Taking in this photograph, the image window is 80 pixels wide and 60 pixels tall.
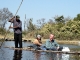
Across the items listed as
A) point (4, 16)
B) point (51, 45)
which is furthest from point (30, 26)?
point (51, 45)

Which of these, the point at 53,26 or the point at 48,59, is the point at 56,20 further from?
the point at 48,59

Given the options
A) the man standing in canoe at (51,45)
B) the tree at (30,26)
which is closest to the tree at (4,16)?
the tree at (30,26)

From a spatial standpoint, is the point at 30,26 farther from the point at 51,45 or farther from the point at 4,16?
the point at 51,45

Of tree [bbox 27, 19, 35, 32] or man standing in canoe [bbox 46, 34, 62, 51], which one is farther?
tree [bbox 27, 19, 35, 32]

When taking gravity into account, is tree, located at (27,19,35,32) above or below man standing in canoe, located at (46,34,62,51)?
above

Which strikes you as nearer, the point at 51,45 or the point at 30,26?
the point at 51,45

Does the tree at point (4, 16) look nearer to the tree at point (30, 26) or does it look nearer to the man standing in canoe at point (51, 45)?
the tree at point (30, 26)

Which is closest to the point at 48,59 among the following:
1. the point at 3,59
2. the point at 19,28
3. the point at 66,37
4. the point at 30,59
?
the point at 30,59

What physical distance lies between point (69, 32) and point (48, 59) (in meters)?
42.1

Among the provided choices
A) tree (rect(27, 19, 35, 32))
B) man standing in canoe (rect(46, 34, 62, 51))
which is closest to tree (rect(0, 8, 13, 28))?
tree (rect(27, 19, 35, 32))

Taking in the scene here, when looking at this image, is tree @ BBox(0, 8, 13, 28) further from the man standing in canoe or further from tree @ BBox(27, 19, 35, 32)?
the man standing in canoe

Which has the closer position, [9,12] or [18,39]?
[18,39]

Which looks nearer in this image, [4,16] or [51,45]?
[51,45]

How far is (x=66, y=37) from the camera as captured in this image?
53000 millimetres
